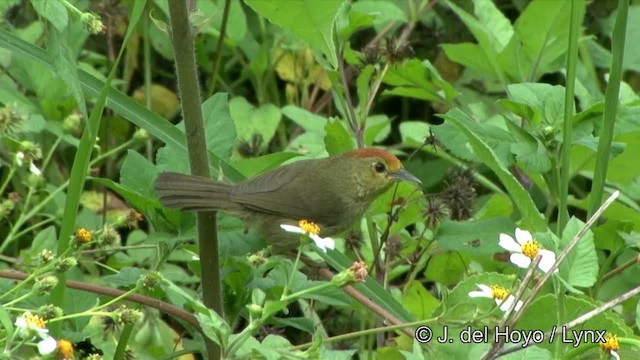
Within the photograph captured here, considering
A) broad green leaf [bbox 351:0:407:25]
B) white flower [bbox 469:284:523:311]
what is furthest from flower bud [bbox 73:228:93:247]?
broad green leaf [bbox 351:0:407:25]

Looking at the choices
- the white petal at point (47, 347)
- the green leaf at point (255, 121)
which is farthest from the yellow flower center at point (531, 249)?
the green leaf at point (255, 121)

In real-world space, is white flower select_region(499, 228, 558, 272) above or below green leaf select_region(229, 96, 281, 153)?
below

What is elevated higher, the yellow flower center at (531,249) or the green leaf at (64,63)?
the green leaf at (64,63)

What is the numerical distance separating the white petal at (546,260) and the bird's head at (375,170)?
51.0 inches

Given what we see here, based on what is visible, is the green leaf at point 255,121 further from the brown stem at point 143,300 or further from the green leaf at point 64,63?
the green leaf at point 64,63

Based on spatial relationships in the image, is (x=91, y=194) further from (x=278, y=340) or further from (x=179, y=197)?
(x=278, y=340)

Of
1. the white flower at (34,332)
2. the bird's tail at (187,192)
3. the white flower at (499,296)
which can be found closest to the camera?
the white flower at (34,332)

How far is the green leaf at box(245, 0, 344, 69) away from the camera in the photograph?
212cm

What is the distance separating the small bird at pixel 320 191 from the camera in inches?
133

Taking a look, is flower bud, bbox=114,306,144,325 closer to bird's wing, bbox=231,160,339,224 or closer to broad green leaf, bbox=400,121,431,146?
bird's wing, bbox=231,160,339,224

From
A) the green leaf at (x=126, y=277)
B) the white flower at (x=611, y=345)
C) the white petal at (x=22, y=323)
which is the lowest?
the white flower at (x=611, y=345)

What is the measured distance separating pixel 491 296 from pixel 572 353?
0.19 m

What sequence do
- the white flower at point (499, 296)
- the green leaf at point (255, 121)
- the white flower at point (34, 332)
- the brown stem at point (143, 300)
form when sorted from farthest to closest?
the green leaf at point (255, 121) → the brown stem at point (143, 300) → the white flower at point (499, 296) → the white flower at point (34, 332)

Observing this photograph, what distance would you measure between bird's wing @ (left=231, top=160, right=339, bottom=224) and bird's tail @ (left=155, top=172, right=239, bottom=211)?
498mm
